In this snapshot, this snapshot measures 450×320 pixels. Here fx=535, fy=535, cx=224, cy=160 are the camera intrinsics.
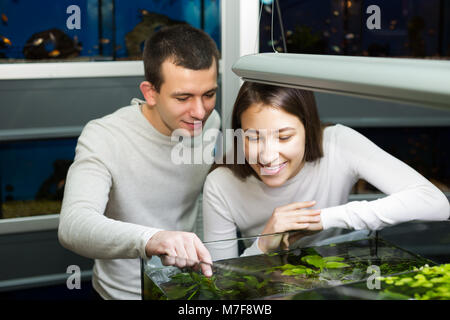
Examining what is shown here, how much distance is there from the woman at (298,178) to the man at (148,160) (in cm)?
14

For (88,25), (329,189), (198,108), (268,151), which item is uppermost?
(88,25)

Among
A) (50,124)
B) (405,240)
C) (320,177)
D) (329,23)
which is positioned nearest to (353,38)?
(329,23)

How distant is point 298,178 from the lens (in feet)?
4.99

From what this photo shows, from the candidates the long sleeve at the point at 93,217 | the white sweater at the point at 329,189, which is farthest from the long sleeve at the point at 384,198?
the long sleeve at the point at 93,217

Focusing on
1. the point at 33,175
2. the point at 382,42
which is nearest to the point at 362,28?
the point at 382,42

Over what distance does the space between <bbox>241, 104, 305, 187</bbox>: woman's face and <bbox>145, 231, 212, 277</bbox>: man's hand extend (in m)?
0.44

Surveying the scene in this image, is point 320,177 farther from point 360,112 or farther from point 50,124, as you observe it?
point 50,124

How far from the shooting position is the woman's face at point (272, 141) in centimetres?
138

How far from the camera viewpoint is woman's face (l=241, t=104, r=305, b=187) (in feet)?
4.53

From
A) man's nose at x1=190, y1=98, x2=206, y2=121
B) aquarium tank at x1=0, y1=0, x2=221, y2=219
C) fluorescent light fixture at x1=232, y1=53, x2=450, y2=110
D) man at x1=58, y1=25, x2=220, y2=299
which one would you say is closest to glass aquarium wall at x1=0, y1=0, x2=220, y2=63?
aquarium tank at x1=0, y1=0, x2=221, y2=219

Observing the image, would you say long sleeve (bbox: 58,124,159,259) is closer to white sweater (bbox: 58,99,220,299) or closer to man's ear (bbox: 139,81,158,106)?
white sweater (bbox: 58,99,220,299)

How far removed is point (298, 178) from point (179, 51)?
488 mm

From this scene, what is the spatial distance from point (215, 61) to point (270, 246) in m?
0.67

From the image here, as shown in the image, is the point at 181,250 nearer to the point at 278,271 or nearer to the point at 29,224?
the point at 278,271
